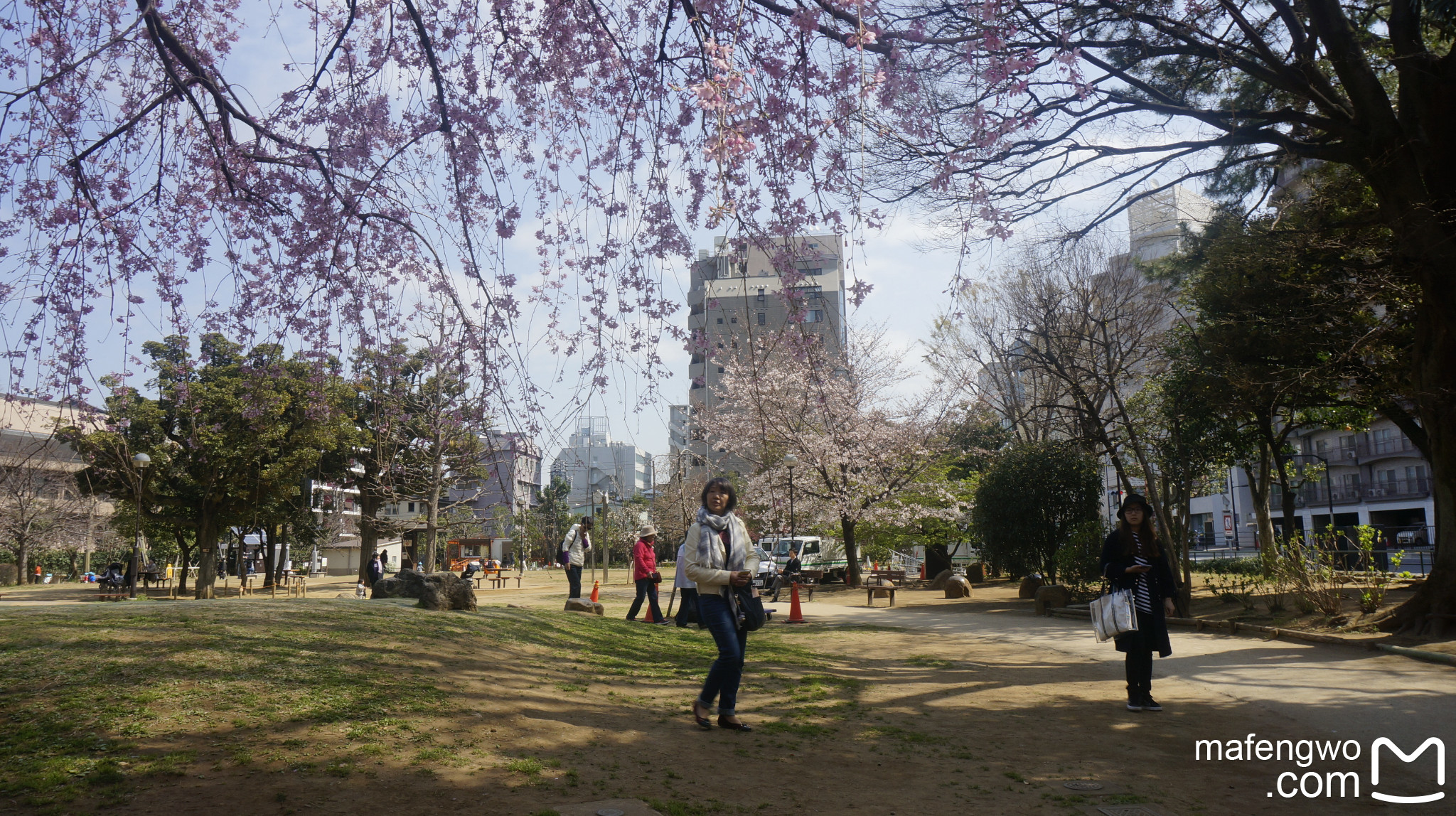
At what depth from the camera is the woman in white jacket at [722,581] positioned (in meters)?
5.33

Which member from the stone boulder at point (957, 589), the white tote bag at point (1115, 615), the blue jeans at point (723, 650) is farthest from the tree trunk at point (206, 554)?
the white tote bag at point (1115, 615)

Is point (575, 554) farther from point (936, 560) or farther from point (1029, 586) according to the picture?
point (936, 560)

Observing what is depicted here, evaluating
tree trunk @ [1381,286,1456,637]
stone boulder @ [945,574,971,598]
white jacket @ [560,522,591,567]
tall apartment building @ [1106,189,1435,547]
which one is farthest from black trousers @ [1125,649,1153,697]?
tall apartment building @ [1106,189,1435,547]

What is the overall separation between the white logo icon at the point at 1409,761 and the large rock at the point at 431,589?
29.8 feet

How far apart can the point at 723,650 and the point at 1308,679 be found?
5905mm

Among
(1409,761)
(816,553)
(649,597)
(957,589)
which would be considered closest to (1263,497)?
(957,589)

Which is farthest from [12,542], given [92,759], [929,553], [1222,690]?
[1222,690]

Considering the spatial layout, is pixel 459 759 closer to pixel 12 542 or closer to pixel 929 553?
pixel 929 553

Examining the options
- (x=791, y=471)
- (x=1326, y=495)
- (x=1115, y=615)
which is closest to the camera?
(x=1115, y=615)

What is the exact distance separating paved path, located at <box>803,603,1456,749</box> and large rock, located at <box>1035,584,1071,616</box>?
2.75 m

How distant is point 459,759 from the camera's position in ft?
14.2

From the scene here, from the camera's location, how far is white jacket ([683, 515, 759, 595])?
17.4 feet

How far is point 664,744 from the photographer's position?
505 cm

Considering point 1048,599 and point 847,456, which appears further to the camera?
point 847,456
